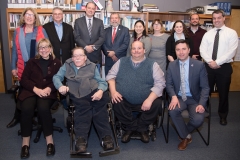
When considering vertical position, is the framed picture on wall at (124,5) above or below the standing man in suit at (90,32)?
above

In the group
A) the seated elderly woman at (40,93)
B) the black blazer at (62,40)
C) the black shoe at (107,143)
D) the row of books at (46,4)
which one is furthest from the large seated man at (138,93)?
the row of books at (46,4)

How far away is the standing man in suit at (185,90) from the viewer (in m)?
2.87

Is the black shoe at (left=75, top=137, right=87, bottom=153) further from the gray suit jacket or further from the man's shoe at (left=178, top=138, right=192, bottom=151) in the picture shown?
the gray suit jacket

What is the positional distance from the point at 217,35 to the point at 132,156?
230 cm

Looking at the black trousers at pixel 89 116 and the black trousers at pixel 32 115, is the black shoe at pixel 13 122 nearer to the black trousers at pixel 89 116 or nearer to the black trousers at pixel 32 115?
the black trousers at pixel 32 115

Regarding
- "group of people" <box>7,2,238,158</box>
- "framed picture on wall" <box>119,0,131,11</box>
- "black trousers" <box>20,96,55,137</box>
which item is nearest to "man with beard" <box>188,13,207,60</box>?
"group of people" <box>7,2,238,158</box>

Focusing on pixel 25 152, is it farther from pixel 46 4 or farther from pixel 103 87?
pixel 46 4

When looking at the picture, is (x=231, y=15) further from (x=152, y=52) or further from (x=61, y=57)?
(x=61, y=57)

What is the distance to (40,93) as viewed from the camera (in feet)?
9.39

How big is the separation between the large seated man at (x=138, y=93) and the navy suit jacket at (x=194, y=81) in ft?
0.47

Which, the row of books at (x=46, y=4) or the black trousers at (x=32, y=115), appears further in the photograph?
the row of books at (x=46, y=4)

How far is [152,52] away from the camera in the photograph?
4.06 metres

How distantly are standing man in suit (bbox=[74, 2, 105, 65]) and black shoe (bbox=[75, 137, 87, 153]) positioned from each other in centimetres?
182

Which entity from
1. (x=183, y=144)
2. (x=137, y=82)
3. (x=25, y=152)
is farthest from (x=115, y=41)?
(x=25, y=152)
